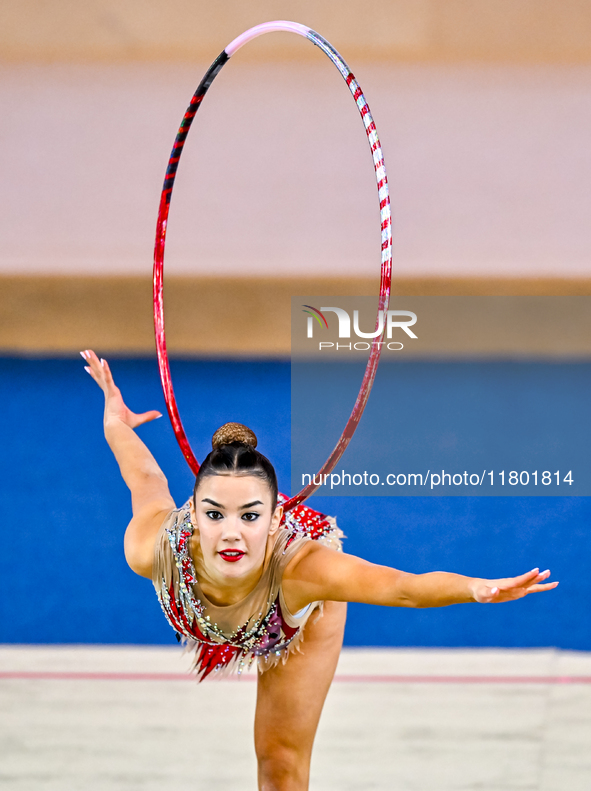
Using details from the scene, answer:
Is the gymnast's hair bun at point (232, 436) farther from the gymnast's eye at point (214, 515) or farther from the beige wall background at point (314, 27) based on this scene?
the beige wall background at point (314, 27)

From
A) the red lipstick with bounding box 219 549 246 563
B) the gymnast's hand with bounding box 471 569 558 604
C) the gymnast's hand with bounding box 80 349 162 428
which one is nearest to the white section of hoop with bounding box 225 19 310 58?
the gymnast's hand with bounding box 80 349 162 428

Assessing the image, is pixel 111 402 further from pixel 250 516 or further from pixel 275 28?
pixel 275 28

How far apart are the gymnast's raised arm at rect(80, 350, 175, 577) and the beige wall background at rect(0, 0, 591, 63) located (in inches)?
96.2

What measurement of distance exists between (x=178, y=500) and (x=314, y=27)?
7.32 ft

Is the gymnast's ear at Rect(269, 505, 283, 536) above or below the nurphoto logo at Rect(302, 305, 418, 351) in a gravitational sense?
below

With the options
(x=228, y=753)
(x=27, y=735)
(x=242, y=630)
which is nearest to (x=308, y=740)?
(x=242, y=630)

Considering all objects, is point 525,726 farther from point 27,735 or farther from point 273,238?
point 273,238

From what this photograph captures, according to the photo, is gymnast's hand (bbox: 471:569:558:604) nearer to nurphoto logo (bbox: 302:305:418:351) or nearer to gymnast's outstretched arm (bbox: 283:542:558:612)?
gymnast's outstretched arm (bbox: 283:542:558:612)

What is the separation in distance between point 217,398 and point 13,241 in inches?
47.7

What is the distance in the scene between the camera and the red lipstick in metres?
1.50

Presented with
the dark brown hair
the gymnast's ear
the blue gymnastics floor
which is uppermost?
the blue gymnastics floor

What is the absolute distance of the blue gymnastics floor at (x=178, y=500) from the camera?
375 centimetres

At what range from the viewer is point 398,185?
405cm

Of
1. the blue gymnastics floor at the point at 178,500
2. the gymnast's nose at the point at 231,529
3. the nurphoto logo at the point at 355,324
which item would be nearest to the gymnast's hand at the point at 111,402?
the gymnast's nose at the point at 231,529
